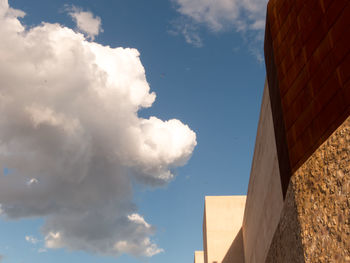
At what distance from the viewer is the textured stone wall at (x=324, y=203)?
638cm

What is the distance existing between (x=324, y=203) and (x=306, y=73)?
276cm

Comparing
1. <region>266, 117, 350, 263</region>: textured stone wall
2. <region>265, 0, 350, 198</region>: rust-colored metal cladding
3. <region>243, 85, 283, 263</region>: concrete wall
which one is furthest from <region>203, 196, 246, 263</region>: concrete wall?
<region>266, 117, 350, 263</region>: textured stone wall

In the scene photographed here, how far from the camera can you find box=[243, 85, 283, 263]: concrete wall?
11.8 metres

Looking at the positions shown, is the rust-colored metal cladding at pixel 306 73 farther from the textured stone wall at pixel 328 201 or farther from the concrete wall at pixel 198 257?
the concrete wall at pixel 198 257

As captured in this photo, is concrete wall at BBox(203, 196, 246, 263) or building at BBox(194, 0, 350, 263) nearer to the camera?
building at BBox(194, 0, 350, 263)

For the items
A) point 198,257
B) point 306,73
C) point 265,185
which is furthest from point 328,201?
point 198,257

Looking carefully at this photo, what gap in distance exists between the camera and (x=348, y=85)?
6.44 metres

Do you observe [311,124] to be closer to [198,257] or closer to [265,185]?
[265,185]

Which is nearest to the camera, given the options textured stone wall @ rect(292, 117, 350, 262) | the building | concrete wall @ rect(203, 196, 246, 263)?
textured stone wall @ rect(292, 117, 350, 262)

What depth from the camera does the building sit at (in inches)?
258

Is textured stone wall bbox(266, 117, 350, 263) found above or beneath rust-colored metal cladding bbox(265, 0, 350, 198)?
beneath

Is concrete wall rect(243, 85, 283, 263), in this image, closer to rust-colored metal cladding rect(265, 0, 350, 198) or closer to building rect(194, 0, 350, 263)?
building rect(194, 0, 350, 263)

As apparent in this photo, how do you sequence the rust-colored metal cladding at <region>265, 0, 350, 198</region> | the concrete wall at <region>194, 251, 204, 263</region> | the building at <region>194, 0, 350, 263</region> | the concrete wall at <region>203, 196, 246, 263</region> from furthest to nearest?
the concrete wall at <region>194, 251, 204, 263</region>, the concrete wall at <region>203, 196, 246, 263</region>, the rust-colored metal cladding at <region>265, 0, 350, 198</region>, the building at <region>194, 0, 350, 263</region>

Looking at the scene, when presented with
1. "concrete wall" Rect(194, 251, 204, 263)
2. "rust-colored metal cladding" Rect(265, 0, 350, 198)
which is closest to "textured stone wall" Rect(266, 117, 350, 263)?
"rust-colored metal cladding" Rect(265, 0, 350, 198)
